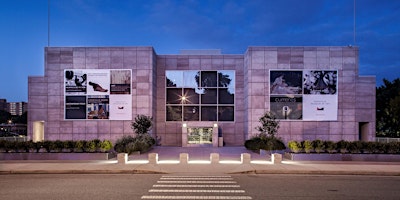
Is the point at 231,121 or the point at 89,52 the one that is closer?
the point at 89,52

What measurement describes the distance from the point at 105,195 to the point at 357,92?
33.7m

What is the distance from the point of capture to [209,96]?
41.4 meters

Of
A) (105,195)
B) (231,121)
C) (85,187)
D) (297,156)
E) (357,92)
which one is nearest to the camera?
(105,195)

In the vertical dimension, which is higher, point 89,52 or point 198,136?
point 89,52

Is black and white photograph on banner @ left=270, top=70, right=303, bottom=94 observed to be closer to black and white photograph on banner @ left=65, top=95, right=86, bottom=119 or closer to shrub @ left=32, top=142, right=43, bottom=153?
black and white photograph on banner @ left=65, top=95, right=86, bottom=119

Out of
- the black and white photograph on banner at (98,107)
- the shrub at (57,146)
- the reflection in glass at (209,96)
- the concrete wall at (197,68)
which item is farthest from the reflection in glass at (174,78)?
the shrub at (57,146)

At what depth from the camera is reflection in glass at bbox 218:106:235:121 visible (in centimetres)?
4138

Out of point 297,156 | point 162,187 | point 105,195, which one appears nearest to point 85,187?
point 105,195

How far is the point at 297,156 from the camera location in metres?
22.3

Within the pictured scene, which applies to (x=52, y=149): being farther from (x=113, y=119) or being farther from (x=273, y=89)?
(x=273, y=89)

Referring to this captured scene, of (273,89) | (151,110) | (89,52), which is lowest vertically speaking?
(151,110)

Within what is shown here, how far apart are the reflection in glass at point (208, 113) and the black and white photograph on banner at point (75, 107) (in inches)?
546

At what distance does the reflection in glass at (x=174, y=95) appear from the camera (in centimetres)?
4153

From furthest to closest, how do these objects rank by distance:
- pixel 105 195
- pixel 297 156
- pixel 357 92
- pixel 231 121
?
pixel 231 121, pixel 357 92, pixel 297 156, pixel 105 195
